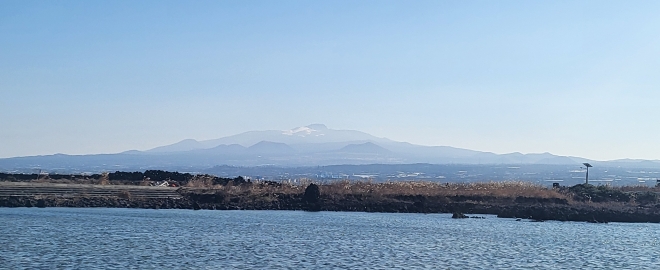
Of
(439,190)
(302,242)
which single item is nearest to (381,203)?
(439,190)

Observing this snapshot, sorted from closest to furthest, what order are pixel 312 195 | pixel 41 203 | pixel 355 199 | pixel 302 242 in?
pixel 302 242 < pixel 41 203 < pixel 312 195 < pixel 355 199

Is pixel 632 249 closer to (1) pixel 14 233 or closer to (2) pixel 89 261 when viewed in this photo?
(2) pixel 89 261

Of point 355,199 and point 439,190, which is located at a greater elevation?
point 439,190

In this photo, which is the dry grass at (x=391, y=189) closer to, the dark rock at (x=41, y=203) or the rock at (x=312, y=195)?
the rock at (x=312, y=195)

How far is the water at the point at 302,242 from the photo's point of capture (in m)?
26.0

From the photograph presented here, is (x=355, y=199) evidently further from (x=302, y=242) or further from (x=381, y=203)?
(x=302, y=242)

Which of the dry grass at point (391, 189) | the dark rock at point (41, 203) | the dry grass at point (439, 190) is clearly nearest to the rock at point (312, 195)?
the dry grass at point (391, 189)

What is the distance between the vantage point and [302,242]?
31.6 meters

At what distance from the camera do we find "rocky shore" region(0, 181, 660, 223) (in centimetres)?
4616

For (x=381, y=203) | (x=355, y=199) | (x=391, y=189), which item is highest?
(x=391, y=189)

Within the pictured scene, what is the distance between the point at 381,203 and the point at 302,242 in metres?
19.7

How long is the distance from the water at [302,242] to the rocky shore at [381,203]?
251 centimetres

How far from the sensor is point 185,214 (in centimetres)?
4369

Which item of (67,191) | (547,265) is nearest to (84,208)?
(67,191)
